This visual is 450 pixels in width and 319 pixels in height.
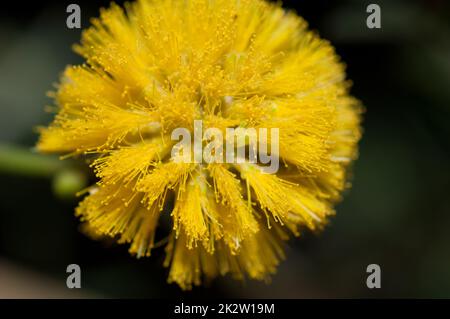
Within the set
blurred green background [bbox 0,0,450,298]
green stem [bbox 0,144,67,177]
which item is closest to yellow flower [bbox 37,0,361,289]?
green stem [bbox 0,144,67,177]

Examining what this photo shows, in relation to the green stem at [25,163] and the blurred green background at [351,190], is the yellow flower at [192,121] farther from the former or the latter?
the blurred green background at [351,190]

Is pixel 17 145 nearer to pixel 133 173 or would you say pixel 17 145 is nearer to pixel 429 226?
pixel 133 173

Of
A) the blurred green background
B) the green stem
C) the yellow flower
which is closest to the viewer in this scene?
the yellow flower

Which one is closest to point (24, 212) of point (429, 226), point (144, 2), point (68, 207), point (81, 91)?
point (68, 207)

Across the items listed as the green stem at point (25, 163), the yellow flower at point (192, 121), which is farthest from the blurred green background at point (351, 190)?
the yellow flower at point (192, 121)

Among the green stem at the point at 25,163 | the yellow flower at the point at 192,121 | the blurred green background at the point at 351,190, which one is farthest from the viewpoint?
the blurred green background at the point at 351,190

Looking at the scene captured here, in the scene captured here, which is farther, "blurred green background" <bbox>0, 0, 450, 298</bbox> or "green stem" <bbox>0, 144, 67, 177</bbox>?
"blurred green background" <bbox>0, 0, 450, 298</bbox>

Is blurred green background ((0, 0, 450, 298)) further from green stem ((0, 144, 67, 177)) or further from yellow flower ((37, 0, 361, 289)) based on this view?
yellow flower ((37, 0, 361, 289))
